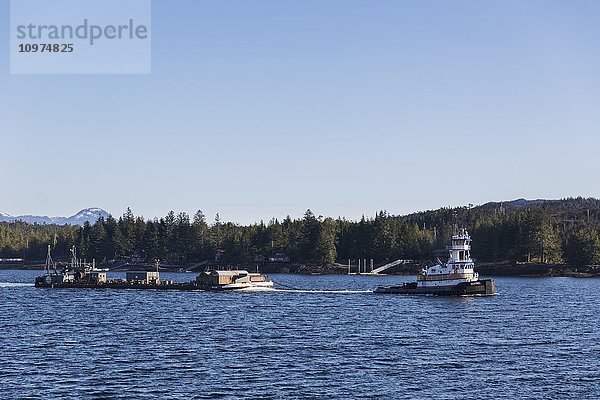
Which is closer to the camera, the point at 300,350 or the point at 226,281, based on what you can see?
the point at 300,350

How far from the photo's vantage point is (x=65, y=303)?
129 meters

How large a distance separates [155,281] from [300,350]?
351 ft

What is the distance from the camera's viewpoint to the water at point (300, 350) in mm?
52312

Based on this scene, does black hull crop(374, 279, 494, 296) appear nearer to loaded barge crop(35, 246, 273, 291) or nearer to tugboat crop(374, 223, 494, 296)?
tugboat crop(374, 223, 494, 296)

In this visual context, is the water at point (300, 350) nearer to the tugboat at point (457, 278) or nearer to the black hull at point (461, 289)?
the black hull at point (461, 289)

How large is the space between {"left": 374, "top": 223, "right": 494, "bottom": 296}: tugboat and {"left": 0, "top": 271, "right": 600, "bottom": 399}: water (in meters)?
8.25

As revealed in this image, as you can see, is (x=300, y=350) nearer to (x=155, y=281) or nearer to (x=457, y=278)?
(x=457, y=278)

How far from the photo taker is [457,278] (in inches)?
5315

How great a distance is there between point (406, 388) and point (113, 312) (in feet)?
233

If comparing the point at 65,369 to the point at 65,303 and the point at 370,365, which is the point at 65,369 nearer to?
the point at 370,365

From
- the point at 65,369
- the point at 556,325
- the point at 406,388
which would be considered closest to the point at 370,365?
the point at 406,388

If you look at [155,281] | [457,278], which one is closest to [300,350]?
[457,278]

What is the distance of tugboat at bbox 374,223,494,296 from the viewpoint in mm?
134000

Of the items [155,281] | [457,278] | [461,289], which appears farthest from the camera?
[155,281]
